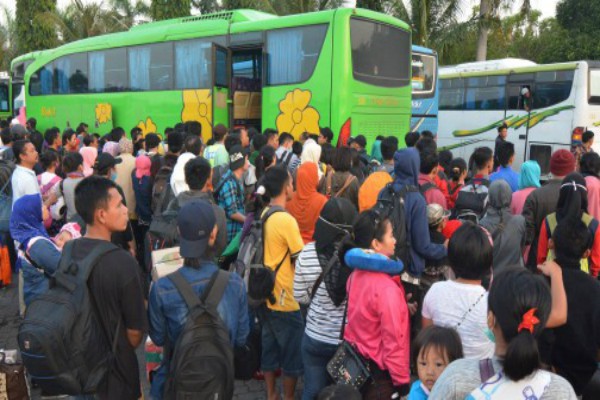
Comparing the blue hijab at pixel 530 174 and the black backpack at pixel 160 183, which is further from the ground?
the blue hijab at pixel 530 174

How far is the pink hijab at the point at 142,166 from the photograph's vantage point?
6.26 m

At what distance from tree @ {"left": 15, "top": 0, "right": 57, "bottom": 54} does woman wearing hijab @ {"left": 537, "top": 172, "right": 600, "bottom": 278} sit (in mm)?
28749

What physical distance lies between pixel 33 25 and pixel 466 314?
98.7 feet

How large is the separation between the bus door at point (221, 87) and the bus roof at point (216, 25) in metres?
0.65

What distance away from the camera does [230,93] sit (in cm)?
1172

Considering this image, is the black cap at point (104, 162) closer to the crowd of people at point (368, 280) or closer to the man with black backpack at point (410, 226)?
the crowd of people at point (368, 280)

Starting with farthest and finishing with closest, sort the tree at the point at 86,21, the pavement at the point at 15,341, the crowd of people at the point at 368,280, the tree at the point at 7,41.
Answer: the tree at the point at 7,41 < the tree at the point at 86,21 < the pavement at the point at 15,341 < the crowd of people at the point at 368,280

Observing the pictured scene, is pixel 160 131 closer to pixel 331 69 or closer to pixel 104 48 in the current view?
pixel 104 48

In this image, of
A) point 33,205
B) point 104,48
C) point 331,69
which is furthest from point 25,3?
point 33,205

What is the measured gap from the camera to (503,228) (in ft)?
13.6

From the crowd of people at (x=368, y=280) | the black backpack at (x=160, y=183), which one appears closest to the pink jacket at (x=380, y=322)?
the crowd of people at (x=368, y=280)

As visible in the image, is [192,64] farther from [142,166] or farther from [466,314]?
[466,314]

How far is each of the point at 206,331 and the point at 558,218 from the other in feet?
8.65

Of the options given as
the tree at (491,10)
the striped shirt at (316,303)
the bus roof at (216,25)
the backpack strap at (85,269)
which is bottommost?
the striped shirt at (316,303)
